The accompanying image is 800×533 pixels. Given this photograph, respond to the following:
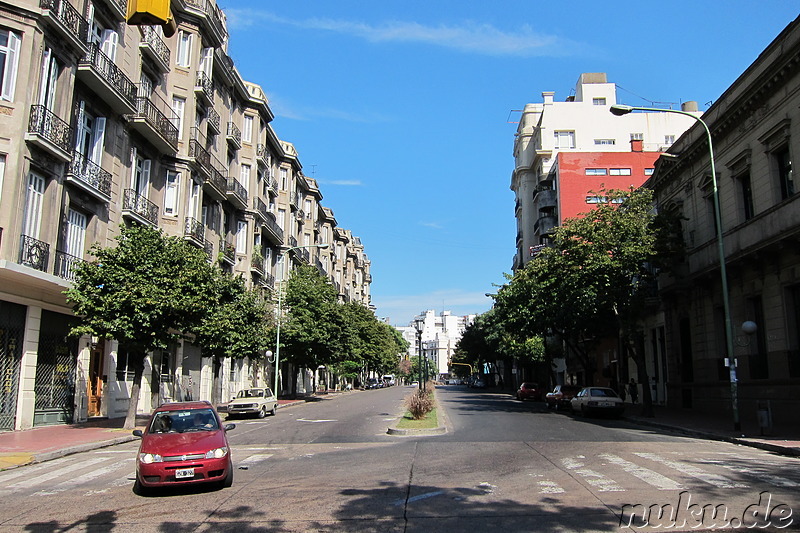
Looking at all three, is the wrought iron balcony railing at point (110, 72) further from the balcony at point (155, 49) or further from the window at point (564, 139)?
the window at point (564, 139)

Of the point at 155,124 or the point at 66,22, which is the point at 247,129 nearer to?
the point at 155,124

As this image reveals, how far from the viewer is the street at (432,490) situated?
8086 millimetres

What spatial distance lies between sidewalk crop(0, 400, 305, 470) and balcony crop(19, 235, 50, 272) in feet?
17.6

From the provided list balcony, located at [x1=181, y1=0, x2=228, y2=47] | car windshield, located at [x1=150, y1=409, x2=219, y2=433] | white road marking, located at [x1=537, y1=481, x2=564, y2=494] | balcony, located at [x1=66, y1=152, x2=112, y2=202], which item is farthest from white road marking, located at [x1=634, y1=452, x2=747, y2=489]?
balcony, located at [x1=181, y1=0, x2=228, y2=47]

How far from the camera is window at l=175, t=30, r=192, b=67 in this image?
3522cm

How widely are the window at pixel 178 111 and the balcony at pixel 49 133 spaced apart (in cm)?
1092

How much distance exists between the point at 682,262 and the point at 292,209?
130 feet

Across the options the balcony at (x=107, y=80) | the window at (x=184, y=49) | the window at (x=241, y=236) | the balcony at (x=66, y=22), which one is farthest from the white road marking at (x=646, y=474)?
the window at (x=241, y=236)

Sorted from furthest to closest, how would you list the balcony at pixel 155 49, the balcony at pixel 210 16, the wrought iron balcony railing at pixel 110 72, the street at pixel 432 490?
the balcony at pixel 210 16 → the balcony at pixel 155 49 → the wrought iron balcony railing at pixel 110 72 → the street at pixel 432 490

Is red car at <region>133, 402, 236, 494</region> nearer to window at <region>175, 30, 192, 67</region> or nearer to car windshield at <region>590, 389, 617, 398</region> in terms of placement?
car windshield at <region>590, 389, 617, 398</region>

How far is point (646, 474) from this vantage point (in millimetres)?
11422

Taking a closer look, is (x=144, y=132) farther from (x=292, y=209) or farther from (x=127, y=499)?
(x=292, y=209)

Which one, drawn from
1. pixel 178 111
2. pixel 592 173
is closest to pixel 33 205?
pixel 178 111

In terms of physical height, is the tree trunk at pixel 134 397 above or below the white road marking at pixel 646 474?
above
